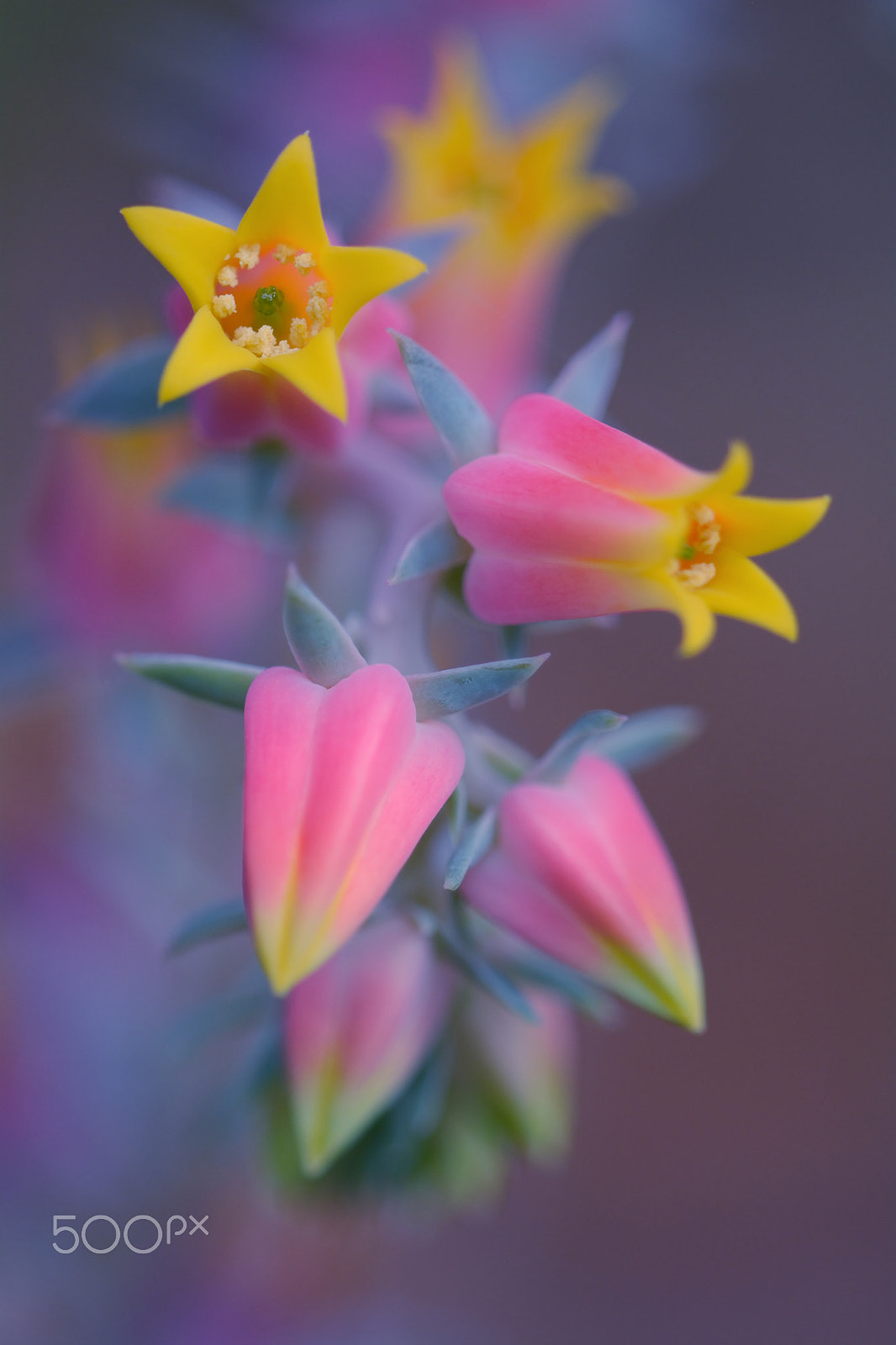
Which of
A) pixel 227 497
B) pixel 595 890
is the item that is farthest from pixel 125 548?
pixel 595 890

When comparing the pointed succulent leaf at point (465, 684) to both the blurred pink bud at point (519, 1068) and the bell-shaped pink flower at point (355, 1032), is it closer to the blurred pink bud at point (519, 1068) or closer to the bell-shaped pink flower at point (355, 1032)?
the bell-shaped pink flower at point (355, 1032)

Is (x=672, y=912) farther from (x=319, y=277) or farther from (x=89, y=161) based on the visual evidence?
(x=89, y=161)

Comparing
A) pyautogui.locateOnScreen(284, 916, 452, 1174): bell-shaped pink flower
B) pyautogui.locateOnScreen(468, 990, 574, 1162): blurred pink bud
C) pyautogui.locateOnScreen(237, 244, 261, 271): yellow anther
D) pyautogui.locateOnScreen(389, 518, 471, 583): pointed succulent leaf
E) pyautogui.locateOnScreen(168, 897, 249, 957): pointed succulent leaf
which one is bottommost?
pyautogui.locateOnScreen(468, 990, 574, 1162): blurred pink bud

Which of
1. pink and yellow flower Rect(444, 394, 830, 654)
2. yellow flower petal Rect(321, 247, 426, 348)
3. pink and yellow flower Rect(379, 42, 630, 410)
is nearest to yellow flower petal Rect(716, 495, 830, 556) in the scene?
pink and yellow flower Rect(444, 394, 830, 654)

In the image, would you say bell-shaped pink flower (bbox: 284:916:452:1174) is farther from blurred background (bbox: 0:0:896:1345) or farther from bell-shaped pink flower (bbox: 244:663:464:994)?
blurred background (bbox: 0:0:896:1345)

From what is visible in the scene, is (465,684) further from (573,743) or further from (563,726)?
(563,726)

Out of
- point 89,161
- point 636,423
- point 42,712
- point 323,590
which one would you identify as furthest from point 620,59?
point 42,712
